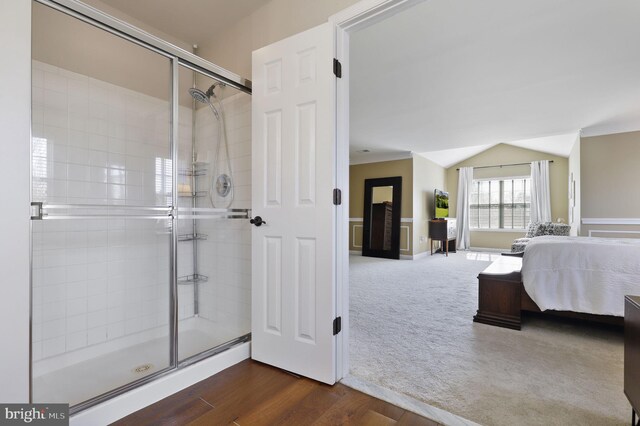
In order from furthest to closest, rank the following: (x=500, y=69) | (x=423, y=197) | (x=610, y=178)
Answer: (x=423, y=197) → (x=610, y=178) → (x=500, y=69)

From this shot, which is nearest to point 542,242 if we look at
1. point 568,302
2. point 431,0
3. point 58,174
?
point 568,302

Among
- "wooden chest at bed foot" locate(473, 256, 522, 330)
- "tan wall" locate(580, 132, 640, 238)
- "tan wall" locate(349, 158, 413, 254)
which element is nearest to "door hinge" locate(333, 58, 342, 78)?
"wooden chest at bed foot" locate(473, 256, 522, 330)

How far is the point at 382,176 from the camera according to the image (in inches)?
286

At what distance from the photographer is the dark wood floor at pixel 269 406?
1426 mm

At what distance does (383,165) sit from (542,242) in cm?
489

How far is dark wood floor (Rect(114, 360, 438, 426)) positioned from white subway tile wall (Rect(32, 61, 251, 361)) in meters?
0.60

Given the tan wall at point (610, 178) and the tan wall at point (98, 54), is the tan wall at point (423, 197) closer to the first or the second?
the tan wall at point (610, 178)

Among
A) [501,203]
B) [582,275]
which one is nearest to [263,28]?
[582,275]

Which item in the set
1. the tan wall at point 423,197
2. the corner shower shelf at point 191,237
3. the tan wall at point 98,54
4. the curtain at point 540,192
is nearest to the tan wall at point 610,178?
the curtain at point 540,192

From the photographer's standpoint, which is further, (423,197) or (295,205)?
(423,197)

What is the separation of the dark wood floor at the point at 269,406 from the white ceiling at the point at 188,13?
260cm

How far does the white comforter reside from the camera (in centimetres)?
228

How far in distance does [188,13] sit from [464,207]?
8.11m

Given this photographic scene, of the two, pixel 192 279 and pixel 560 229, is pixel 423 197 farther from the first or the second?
pixel 192 279
